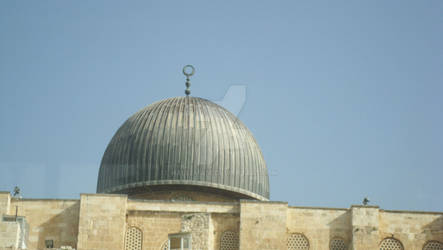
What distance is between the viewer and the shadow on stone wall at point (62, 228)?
3644 cm

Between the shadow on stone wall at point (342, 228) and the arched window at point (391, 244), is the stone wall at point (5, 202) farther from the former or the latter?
the arched window at point (391, 244)

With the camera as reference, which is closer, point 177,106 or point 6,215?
point 6,215

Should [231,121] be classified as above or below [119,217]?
above

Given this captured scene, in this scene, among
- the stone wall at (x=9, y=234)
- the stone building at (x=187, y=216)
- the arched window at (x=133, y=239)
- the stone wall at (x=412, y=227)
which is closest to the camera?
the stone wall at (x=9, y=234)

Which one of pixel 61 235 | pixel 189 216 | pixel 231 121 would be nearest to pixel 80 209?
pixel 61 235

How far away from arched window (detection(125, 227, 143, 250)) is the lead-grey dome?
2.06 m

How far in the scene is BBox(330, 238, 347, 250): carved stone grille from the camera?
1449 inches

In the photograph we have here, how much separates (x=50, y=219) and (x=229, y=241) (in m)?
5.55

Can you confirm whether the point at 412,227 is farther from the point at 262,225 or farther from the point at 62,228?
the point at 62,228

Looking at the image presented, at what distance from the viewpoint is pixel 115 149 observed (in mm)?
39562

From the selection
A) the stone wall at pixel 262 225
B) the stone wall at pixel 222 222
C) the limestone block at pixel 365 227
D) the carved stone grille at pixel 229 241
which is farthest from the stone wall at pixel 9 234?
the limestone block at pixel 365 227

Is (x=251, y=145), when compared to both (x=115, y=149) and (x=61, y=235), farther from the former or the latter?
(x=61, y=235)

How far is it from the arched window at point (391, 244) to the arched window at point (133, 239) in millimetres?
7451

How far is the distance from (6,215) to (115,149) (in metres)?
4.93
